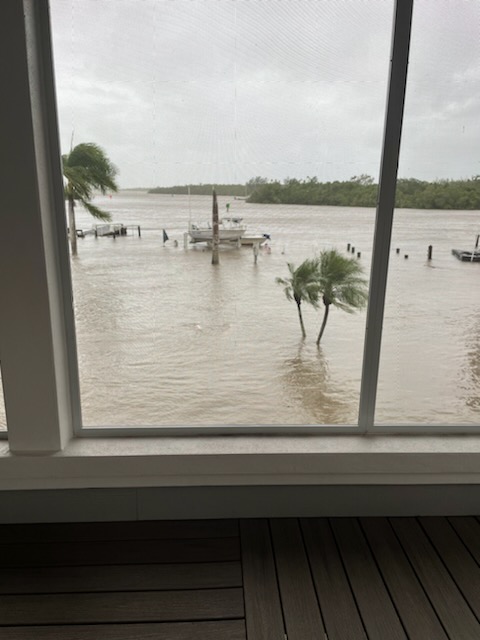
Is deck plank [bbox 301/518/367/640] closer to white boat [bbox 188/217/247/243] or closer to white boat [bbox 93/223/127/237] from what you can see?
white boat [bbox 188/217/247/243]

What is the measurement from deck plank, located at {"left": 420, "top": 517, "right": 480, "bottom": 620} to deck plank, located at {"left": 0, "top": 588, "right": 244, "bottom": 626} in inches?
30.2

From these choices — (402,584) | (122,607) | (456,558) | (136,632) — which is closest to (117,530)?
(122,607)

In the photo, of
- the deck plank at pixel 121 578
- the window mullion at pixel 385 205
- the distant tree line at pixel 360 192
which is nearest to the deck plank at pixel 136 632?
the deck plank at pixel 121 578

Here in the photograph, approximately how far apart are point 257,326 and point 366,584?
99 cm

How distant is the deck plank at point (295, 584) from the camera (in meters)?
1.58

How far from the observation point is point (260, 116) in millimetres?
1756

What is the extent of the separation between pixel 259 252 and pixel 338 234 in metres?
0.30

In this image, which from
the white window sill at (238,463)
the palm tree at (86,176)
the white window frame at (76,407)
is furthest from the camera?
the white window sill at (238,463)

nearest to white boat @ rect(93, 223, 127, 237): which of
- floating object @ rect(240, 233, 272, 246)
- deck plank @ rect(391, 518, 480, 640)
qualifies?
floating object @ rect(240, 233, 272, 246)

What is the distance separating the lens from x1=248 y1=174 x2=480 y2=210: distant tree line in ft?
5.90

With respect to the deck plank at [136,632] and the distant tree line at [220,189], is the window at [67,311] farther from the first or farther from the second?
the deck plank at [136,632]

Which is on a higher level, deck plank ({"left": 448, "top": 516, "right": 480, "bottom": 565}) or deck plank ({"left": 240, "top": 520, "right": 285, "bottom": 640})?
deck plank ({"left": 448, "top": 516, "right": 480, "bottom": 565})

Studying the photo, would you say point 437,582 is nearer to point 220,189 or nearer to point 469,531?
point 469,531

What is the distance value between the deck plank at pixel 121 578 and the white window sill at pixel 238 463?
29 cm
